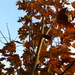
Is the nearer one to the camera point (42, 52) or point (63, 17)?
point (63, 17)

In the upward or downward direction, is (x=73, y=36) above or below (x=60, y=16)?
above

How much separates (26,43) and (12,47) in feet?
1.12

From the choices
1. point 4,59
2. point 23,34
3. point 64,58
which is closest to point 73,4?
point 64,58

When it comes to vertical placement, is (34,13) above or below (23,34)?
above

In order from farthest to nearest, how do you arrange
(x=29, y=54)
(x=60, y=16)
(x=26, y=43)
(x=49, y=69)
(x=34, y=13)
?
1. (x=34, y=13)
2. (x=26, y=43)
3. (x=29, y=54)
4. (x=49, y=69)
5. (x=60, y=16)

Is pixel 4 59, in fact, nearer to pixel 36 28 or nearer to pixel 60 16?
pixel 36 28

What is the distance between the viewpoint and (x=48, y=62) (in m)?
1.74

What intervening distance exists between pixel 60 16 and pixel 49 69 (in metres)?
1.01

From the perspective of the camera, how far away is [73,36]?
183 cm

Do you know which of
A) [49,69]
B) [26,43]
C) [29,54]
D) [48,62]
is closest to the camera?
[49,69]

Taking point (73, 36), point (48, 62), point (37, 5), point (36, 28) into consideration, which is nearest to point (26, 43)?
point (36, 28)

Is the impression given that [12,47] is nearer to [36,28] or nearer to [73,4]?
[36,28]

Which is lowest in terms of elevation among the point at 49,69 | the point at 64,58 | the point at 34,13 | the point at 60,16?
the point at 49,69

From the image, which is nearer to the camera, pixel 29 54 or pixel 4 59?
pixel 4 59
